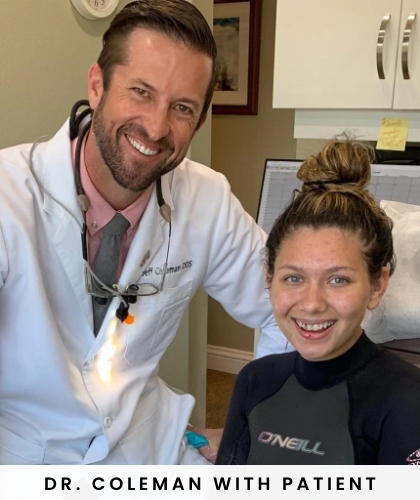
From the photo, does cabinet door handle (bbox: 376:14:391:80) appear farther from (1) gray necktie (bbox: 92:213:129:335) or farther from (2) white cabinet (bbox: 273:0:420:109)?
(1) gray necktie (bbox: 92:213:129:335)

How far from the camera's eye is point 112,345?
1108 mm

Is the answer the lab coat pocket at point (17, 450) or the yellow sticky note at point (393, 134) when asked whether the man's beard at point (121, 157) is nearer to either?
the lab coat pocket at point (17, 450)

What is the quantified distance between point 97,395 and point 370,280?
55cm

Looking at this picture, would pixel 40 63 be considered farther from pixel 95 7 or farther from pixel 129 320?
pixel 129 320

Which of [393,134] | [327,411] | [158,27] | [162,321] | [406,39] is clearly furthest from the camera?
[393,134]

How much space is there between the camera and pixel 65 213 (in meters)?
1.05

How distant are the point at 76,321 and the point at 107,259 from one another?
13cm

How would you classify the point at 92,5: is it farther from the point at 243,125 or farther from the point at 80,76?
the point at 243,125

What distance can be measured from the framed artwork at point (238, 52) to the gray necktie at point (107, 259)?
1.68 m

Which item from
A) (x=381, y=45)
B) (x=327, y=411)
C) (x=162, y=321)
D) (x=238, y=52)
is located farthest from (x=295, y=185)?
(x=238, y=52)

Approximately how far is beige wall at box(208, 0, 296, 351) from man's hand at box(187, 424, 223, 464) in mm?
1534

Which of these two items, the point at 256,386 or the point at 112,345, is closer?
the point at 256,386

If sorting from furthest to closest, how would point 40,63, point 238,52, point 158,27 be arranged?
point 238,52
point 40,63
point 158,27
